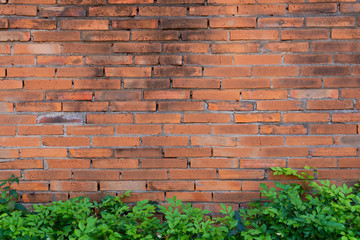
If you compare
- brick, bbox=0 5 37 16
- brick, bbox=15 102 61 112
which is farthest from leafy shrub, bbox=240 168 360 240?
brick, bbox=0 5 37 16

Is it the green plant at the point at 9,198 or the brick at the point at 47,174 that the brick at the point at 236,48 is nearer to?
the brick at the point at 47,174

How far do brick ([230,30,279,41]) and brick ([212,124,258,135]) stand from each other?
0.64 m

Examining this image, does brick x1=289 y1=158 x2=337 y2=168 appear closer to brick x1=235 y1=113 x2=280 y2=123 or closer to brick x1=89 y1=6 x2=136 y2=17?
brick x1=235 y1=113 x2=280 y2=123

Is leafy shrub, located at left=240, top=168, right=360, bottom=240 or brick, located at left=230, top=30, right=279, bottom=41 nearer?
leafy shrub, located at left=240, top=168, right=360, bottom=240

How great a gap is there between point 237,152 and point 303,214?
1.96 feet

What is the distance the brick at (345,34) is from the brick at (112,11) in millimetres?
1462

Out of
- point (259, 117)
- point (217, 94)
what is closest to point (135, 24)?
point (217, 94)

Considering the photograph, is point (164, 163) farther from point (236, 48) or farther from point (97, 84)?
point (236, 48)

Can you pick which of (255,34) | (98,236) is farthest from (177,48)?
(98,236)

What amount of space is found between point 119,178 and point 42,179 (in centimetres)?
58

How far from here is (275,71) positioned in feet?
6.91

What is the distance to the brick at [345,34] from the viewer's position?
2082 mm

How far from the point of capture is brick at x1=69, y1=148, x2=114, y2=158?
7.04 ft

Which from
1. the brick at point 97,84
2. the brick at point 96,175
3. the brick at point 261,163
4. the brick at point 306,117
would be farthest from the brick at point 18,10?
the brick at point 306,117
